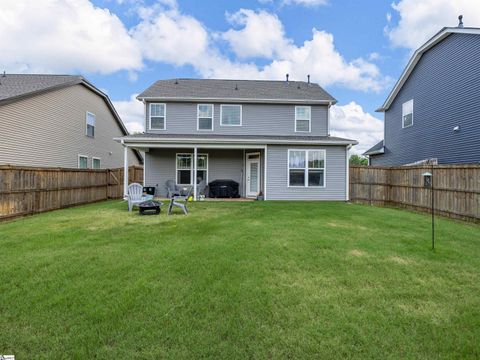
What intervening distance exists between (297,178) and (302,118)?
143 inches

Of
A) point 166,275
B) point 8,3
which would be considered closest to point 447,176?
point 166,275

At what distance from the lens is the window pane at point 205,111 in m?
14.7

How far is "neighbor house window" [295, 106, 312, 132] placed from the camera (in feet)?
48.6

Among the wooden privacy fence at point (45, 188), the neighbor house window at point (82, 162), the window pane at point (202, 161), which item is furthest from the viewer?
the neighbor house window at point (82, 162)

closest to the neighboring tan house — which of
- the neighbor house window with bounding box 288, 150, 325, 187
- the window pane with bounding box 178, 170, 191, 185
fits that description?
the window pane with bounding box 178, 170, 191, 185

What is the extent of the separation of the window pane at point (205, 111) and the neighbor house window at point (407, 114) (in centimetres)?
1102

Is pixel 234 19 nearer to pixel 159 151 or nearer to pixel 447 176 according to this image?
pixel 159 151

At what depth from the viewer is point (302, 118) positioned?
14.8m

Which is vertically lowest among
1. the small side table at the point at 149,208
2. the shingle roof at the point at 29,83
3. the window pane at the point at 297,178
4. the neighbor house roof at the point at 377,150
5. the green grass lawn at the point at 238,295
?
the green grass lawn at the point at 238,295

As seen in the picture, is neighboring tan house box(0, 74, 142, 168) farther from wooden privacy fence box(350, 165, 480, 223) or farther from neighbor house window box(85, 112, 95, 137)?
wooden privacy fence box(350, 165, 480, 223)

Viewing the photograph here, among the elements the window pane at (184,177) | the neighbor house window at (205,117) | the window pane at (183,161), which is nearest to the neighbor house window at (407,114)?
the neighbor house window at (205,117)

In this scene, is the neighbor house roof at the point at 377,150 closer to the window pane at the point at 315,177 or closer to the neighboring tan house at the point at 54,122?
the window pane at the point at 315,177

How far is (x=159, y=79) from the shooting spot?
16.6 metres

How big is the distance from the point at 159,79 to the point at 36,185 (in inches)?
384
